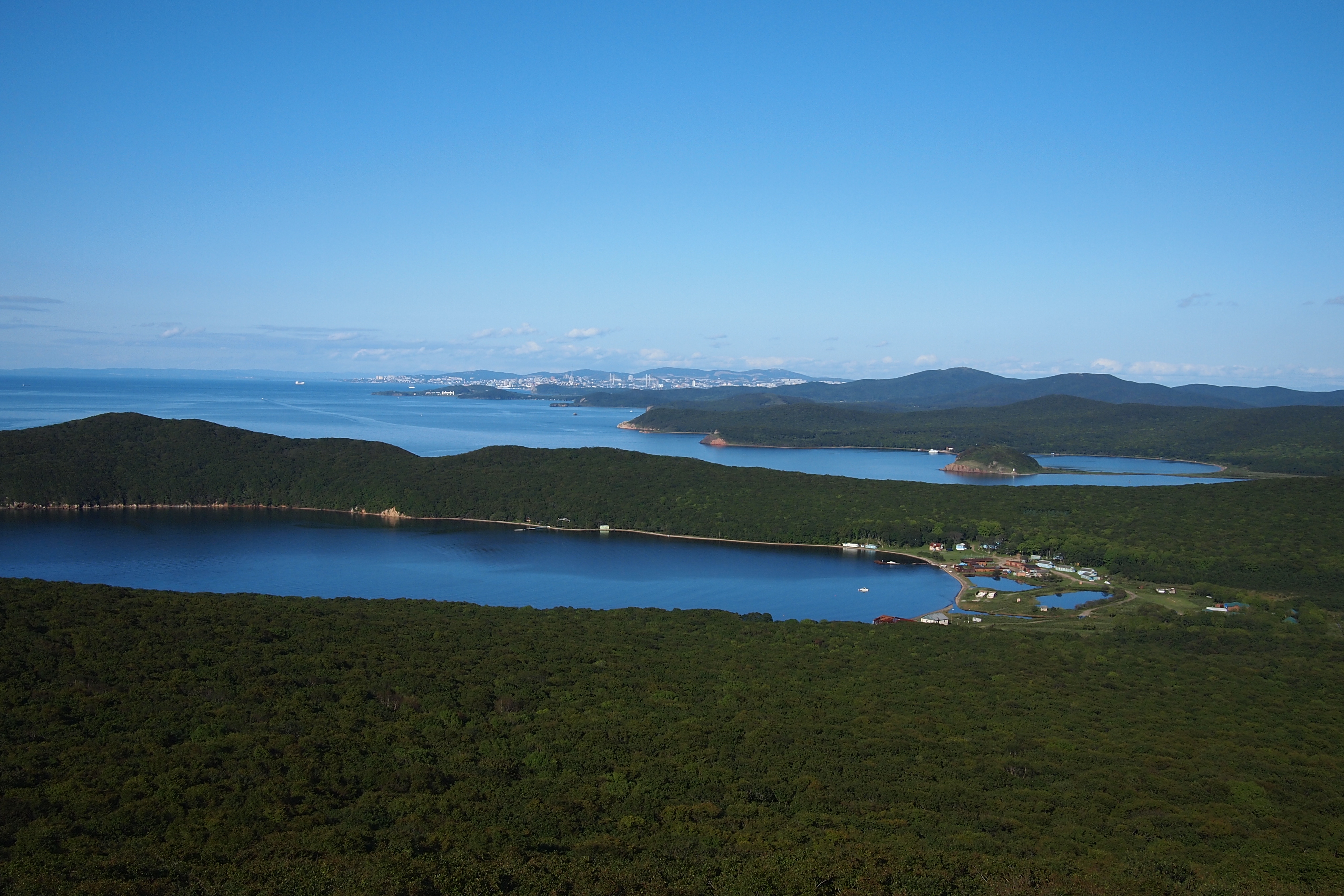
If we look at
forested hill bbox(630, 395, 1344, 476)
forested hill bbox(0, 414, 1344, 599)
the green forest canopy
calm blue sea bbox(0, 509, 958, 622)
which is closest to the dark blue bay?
calm blue sea bbox(0, 509, 958, 622)

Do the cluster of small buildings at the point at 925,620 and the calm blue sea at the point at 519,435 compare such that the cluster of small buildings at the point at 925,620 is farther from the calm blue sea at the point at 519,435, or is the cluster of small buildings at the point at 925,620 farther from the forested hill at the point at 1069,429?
the forested hill at the point at 1069,429

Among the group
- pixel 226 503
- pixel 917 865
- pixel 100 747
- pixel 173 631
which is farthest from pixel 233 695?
pixel 226 503

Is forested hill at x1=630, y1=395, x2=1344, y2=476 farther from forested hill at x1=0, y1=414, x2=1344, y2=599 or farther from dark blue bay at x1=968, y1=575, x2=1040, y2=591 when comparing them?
dark blue bay at x1=968, y1=575, x2=1040, y2=591

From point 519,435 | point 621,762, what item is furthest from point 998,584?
point 519,435

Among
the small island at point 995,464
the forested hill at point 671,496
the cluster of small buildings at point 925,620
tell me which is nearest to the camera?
the cluster of small buildings at point 925,620

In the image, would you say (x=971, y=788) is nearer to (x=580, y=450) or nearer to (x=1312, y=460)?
(x=580, y=450)

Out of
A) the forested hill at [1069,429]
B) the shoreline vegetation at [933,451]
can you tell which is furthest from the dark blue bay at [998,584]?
the forested hill at [1069,429]
